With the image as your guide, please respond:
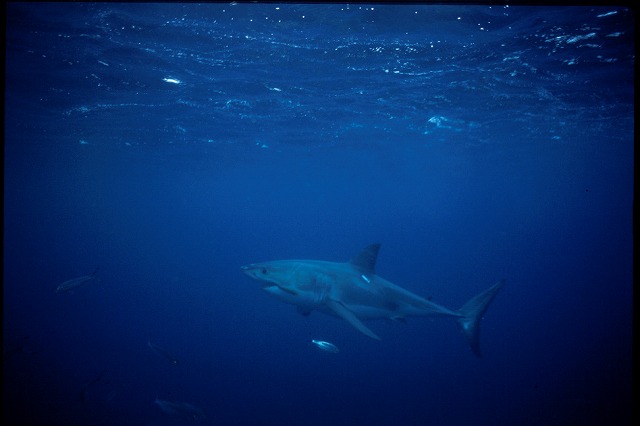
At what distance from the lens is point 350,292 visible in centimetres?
775

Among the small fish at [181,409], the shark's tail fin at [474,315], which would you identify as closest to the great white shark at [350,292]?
the shark's tail fin at [474,315]

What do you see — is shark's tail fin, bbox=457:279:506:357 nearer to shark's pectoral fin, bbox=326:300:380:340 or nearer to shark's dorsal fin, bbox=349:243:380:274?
shark's dorsal fin, bbox=349:243:380:274

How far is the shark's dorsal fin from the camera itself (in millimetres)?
8180

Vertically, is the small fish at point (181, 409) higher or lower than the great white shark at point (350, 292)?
lower

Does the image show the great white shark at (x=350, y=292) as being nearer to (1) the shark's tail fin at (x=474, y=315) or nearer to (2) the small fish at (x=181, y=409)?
(1) the shark's tail fin at (x=474, y=315)

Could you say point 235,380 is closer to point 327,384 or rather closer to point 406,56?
point 327,384

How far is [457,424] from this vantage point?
12.1 meters

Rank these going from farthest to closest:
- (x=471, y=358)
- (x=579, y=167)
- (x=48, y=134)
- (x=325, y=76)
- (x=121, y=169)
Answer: (x=579, y=167) → (x=121, y=169) → (x=48, y=134) → (x=471, y=358) → (x=325, y=76)

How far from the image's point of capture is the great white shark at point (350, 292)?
22.9 ft

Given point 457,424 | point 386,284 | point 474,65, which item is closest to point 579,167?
point 474,65

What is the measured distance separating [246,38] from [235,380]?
13.4 meters

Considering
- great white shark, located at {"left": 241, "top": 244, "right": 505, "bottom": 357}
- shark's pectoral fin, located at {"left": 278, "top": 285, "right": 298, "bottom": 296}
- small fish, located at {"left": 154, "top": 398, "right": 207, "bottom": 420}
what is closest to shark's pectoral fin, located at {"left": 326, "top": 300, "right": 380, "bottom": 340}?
great white shark, located at {"left": 241, "top": 244, "right": 505, "bottom": 357}

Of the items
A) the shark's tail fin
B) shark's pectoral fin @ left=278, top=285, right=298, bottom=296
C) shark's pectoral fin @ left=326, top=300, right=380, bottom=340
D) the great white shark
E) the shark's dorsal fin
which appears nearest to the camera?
shark's pectoral fin @ left=326, top=300, right=380, bottom=340

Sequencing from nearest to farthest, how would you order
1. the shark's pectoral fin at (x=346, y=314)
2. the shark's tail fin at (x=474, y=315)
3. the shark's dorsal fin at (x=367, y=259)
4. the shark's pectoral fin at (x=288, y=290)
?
the shark's pectoral fin at (x=346, y=314)
the shark's pectoral fin at (x=288, y=290)
the shark's dorsal fin at (x=367, y=259)
the shark's tail fin at (x=474, y=315)
